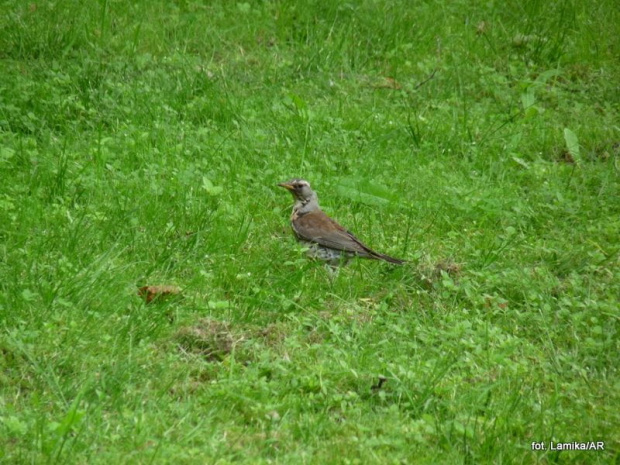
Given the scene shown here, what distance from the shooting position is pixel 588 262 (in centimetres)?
748

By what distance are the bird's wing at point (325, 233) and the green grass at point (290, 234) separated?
0.64ft

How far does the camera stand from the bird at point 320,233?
7.41 meters

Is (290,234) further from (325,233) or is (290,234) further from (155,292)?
(155,292)

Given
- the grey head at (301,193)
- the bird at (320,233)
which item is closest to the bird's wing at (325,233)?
the bird at (320,233)

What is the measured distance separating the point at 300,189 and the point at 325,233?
0.57m

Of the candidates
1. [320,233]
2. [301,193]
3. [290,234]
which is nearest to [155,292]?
[320,233]

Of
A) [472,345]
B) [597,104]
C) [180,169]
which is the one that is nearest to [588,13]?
[597,104]

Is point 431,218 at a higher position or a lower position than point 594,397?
lower

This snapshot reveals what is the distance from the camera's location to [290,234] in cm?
798

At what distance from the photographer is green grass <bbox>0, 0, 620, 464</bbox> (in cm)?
524

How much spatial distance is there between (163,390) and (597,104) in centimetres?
689

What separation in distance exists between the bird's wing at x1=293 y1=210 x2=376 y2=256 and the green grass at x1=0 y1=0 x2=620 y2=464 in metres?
0.19

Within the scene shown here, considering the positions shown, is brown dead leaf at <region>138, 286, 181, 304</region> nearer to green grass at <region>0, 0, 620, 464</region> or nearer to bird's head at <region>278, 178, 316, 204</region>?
green grass at <region>0, 0, 620, 464</region>

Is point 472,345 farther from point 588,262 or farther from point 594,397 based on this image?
point 588,262
